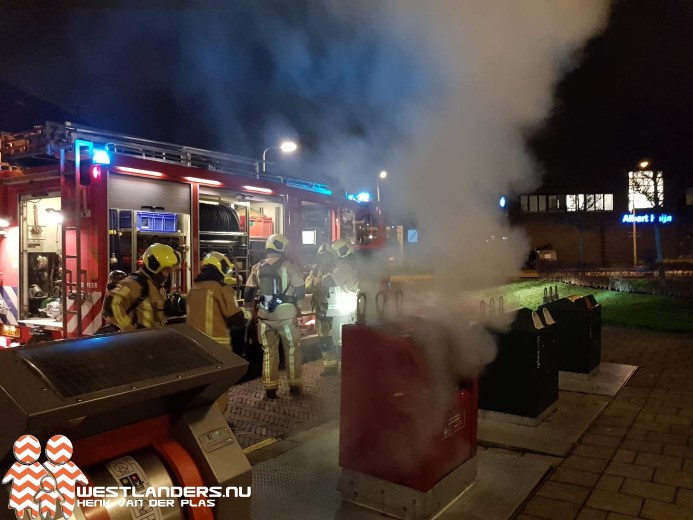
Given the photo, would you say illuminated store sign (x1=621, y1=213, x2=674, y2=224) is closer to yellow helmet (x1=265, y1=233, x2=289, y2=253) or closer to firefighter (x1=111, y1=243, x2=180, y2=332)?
yellow helmet (x1=265, y1=233, x2=289, y2=253)

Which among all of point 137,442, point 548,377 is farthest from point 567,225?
point 137,442

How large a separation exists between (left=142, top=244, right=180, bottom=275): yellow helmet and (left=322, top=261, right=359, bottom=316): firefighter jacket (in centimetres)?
328

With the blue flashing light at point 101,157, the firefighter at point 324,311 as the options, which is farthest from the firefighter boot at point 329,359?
the blue flashing light at point 101,157

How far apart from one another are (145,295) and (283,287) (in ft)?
6.89

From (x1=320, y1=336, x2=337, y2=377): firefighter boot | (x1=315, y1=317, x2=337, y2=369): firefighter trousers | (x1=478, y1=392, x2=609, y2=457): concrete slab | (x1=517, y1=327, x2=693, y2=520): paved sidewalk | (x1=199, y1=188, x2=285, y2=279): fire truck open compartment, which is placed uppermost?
(x1=199, y1=188, x2=285, y2=279): fire truck open compartment

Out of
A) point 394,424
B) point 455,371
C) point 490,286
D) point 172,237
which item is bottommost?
point 394,424

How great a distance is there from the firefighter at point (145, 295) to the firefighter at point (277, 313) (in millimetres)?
1806

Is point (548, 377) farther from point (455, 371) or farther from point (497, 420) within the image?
point (455, 371)

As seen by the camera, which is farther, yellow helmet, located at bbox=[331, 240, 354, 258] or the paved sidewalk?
yellow helmet, located at bbox=[331, 240, 354, 258]

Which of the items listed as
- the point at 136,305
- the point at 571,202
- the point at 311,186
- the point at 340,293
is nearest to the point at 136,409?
the point at 136,305

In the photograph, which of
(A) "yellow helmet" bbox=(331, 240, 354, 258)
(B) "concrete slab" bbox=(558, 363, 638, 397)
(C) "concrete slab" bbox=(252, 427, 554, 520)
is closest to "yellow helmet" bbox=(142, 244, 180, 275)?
(C) "concrete slab" bbox=(252, 427, 554, 520)

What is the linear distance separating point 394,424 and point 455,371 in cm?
61

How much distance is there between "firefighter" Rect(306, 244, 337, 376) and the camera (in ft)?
25.6

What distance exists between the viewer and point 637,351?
29.9 ft
